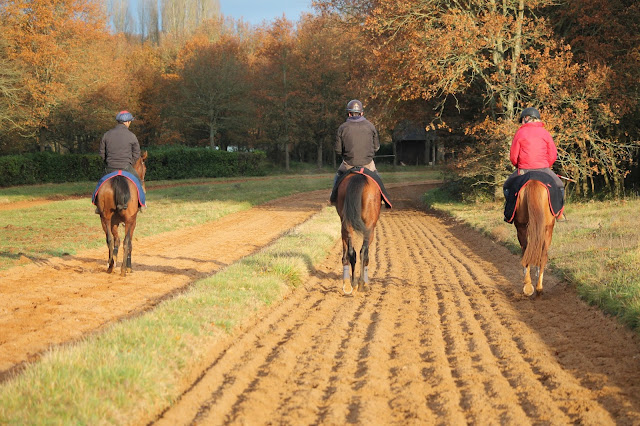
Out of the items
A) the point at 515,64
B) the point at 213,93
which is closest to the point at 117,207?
the point at 515,64

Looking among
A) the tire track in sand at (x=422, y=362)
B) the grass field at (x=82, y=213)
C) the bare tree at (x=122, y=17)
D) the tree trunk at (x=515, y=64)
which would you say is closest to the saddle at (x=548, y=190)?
the tire track in sand at (x=422, y=362)

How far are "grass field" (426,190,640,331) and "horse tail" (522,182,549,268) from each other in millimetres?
743

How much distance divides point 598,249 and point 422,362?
6484 mm

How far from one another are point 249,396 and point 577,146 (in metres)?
20.7

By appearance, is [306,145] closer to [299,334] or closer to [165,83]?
[165,83]

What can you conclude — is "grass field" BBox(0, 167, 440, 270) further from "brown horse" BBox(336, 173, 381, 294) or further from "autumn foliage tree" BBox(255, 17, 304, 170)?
"autumn foliage tree" BBox(255, 17, 304, 170)

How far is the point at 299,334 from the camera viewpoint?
6.23m

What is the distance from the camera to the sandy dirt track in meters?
4.28

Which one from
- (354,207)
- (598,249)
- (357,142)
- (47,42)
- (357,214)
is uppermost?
(47,42)

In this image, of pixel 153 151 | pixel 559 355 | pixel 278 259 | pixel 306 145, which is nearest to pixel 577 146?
pixel 278 259

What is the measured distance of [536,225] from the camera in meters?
8.30

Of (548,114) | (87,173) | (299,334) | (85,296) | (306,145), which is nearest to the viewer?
(299,334)

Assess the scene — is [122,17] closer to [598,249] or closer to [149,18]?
[149,18]

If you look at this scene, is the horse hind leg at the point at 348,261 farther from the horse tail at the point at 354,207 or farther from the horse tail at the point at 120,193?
the horse tail at the point at 120,193
